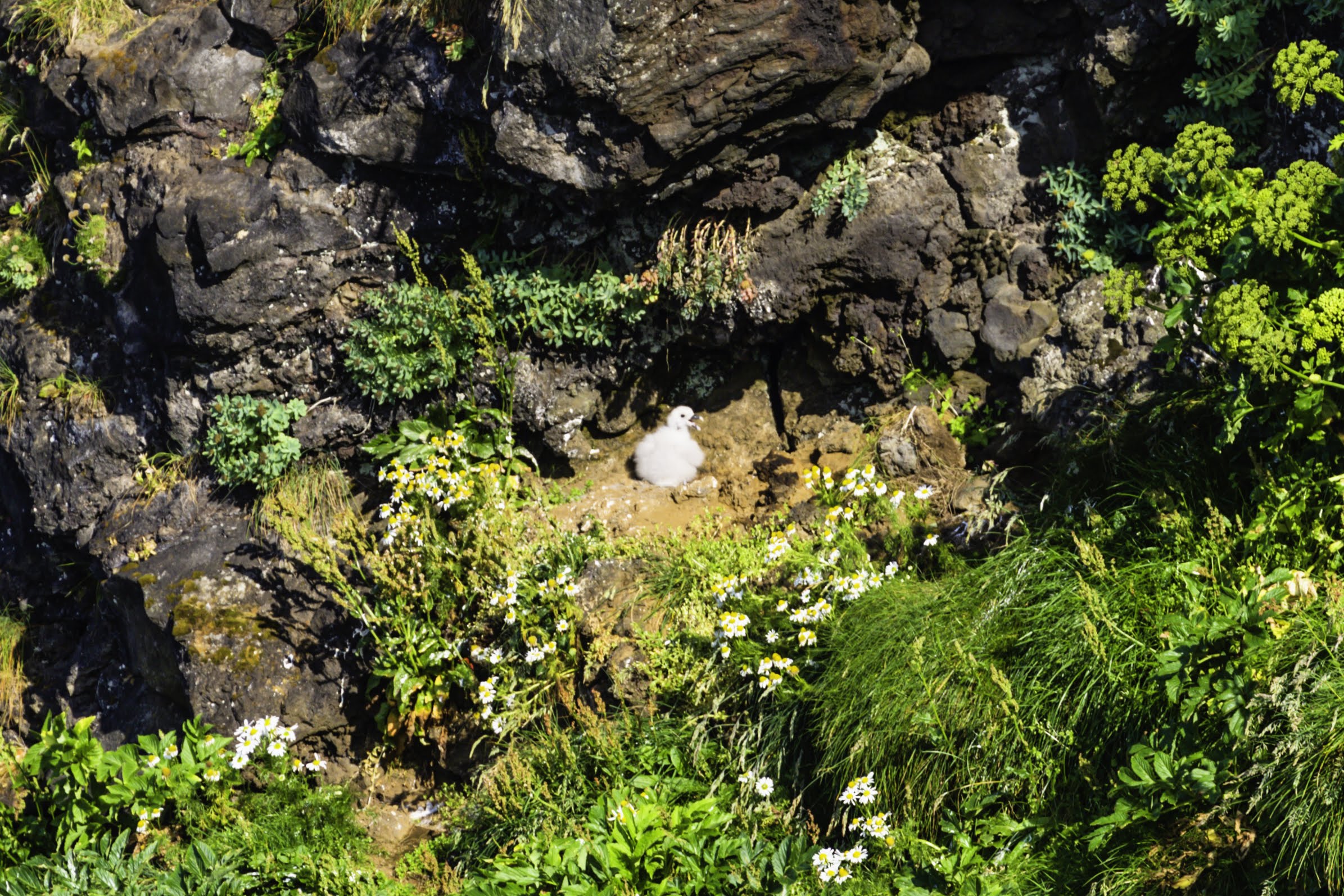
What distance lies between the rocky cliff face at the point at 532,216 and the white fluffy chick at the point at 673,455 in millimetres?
288

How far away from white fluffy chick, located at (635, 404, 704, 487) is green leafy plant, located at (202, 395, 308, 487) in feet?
6.26

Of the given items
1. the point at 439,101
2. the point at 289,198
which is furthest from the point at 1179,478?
the point at 289,198

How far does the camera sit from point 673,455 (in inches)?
240

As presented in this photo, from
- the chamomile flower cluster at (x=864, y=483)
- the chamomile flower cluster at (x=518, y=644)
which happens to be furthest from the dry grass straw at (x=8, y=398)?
the chamomile flower cluster at (x=864, y=483)

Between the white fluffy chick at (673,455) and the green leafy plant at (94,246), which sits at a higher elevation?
the green leafy plant at (94,246)

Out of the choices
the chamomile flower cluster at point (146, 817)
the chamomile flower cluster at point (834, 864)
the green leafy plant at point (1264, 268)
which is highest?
the green leafy plant at point (1264, 268)

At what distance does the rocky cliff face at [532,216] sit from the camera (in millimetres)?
5293

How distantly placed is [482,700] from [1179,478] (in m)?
3.14

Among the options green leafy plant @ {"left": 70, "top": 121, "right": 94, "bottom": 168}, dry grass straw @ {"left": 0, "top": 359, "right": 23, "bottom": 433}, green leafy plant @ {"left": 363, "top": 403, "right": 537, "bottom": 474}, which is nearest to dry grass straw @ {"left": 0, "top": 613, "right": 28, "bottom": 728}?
dry grass straw @ {"left": 0, "top": 359, "right": 23, "bottom": 433}

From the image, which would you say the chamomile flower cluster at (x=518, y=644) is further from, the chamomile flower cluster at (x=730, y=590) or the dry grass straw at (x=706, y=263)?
the dry grass straw at (x=706, y=263)

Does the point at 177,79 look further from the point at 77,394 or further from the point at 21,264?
the point at 77,394

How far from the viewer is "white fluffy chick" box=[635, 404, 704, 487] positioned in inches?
240

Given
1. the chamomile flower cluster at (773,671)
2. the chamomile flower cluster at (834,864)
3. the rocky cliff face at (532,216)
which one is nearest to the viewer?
the chamomile flower cluster at (834,864)

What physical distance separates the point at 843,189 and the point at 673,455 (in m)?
1.65
